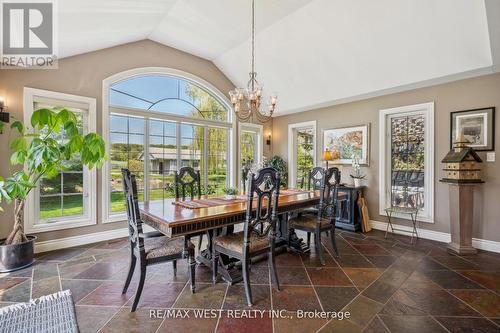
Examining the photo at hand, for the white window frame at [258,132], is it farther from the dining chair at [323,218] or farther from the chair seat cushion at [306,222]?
the dining chair at [323,218]

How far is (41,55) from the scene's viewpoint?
320cm

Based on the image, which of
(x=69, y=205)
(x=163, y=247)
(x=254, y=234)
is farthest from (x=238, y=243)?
(x=69, y=205)

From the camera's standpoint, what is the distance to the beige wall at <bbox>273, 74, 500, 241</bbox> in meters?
3.45

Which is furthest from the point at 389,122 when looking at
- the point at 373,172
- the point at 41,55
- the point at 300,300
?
the point at 41,55

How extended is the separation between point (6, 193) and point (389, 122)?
5693 mm

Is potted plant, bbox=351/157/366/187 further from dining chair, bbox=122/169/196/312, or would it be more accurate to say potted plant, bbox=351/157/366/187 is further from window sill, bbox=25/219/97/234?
window sill, bbox=25/219/97/234

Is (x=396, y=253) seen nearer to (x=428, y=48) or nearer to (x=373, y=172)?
(x=373, y=172)

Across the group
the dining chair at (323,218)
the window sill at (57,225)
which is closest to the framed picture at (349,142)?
the dining chair at (323,218)

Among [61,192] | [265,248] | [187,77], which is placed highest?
[187,77]

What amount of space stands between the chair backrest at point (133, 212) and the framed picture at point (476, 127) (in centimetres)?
436

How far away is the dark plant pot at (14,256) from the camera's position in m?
2.80

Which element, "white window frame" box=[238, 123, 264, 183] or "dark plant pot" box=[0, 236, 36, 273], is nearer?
"dark plant pot" box=[0, 236, 36, 273]

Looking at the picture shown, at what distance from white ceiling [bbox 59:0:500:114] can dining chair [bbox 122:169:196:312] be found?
207cm

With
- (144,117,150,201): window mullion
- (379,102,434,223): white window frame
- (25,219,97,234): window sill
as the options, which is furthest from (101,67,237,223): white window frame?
(379,102,434,223): white window frame
